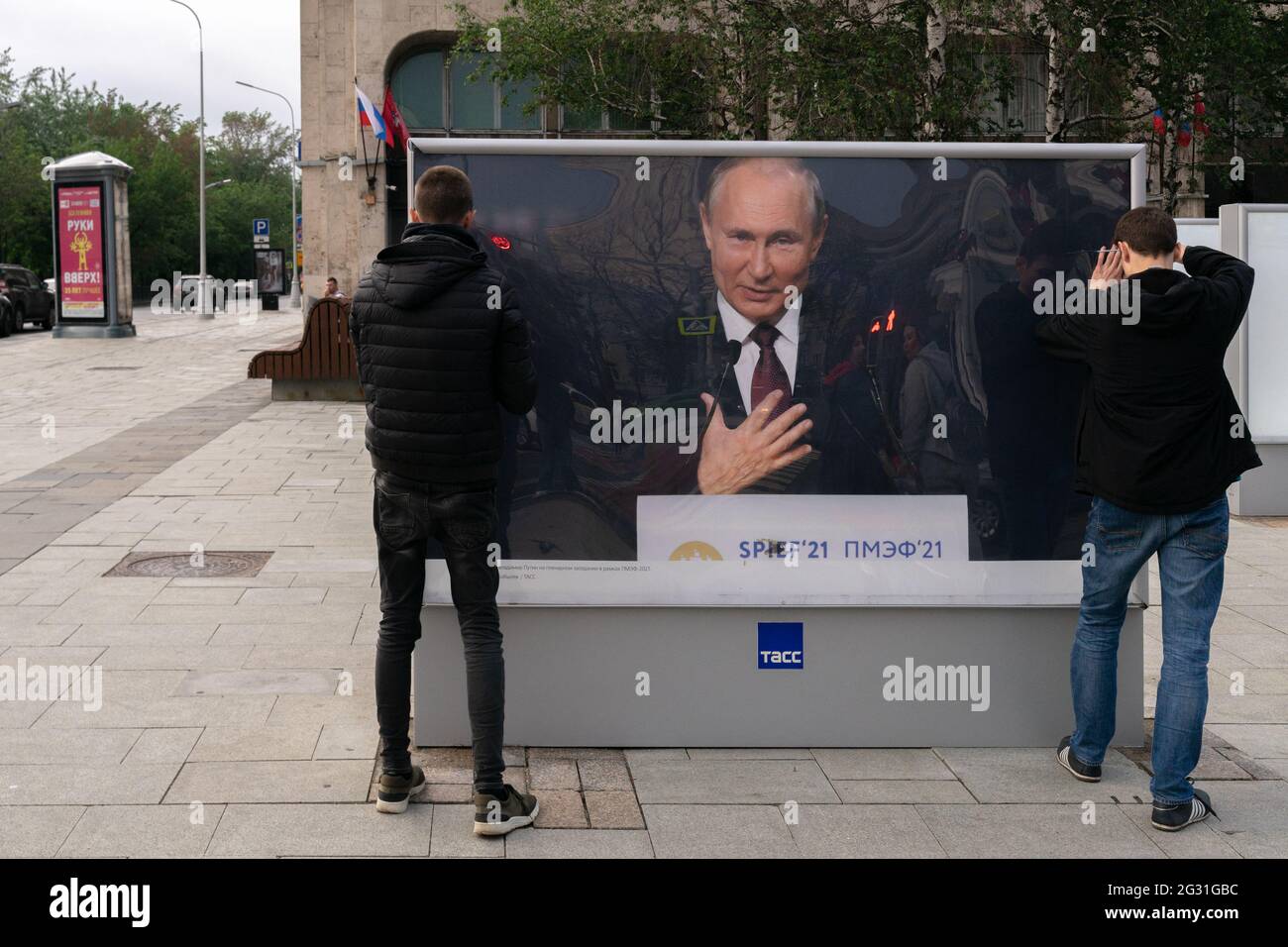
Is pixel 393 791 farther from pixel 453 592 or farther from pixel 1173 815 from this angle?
pixel 1173 815

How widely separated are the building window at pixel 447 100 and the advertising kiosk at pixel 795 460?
27044 mm

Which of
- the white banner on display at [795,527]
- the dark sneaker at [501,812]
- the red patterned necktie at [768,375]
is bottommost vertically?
the dark sneaker at [501,812]

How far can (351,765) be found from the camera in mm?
5121

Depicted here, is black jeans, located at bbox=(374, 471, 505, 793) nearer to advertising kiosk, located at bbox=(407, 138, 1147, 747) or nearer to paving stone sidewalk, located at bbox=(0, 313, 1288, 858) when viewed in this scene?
paving stone sidewalk, located at bbox=(0, 313, 1288, 858)

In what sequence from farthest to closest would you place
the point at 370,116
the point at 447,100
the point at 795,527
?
the point at 447,100 < the point at 370,116 < the point at 795,527

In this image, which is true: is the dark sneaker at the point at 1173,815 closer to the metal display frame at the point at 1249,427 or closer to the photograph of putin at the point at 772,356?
the photograph of putin at the point at 772,356

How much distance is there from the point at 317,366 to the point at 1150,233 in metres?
16.0

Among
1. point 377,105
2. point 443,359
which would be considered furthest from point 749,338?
point 377,105

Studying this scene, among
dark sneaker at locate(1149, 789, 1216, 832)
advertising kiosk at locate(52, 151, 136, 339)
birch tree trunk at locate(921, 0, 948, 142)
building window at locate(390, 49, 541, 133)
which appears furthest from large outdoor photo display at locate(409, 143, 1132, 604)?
advertising kiosk at locate(52, 151, 136, 339)

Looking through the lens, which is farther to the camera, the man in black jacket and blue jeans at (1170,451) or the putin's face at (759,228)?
the putin's face at (759,228)

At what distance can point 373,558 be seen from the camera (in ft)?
28.8

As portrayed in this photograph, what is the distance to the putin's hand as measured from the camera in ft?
17.0

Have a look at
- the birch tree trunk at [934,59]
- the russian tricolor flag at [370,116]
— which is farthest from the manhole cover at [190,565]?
the russian tricolor flag at [370,116]

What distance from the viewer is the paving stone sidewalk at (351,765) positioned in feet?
14.5
